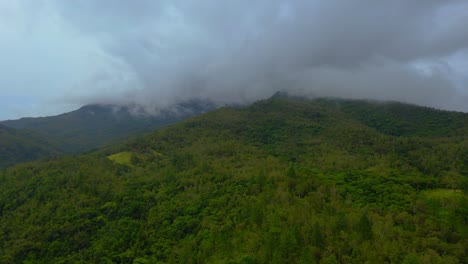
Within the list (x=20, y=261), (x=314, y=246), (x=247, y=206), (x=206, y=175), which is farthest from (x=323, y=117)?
(x=20, y=261)

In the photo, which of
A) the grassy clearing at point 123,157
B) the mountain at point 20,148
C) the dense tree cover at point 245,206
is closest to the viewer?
the dense tree cover at point 245,206

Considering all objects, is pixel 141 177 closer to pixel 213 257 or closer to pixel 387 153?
pixel 213 257

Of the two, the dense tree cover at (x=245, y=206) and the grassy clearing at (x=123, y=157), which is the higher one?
the grassy clearing at (x=123, y=157)

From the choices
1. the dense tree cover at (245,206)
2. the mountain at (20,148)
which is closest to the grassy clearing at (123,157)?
the dense tree cover at (245,206)

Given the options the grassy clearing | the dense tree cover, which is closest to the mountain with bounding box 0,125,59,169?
the grassy clearing

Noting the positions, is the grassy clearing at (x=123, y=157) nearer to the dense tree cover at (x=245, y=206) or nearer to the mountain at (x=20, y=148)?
the dense tree cover at (x=245, y=206)

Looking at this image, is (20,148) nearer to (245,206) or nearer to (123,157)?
(123,157)
